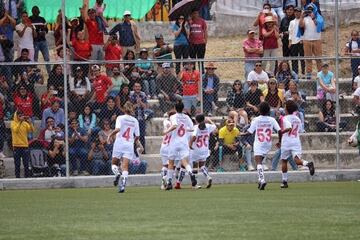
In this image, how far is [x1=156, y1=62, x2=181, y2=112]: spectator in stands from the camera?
29172mm

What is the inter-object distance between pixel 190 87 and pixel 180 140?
7.62ft

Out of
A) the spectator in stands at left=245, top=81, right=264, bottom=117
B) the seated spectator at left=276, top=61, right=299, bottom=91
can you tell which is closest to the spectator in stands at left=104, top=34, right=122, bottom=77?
the spectator in stands at left=245, top=81, right=264, bottom=117

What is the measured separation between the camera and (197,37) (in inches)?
1227

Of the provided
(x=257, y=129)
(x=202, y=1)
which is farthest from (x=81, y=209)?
(x=202, y=1)

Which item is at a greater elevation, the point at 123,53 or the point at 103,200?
the point at 123,53

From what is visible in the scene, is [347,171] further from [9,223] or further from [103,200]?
[9,223]

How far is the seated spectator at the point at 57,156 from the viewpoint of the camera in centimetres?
2848

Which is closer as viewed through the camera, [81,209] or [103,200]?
[81,209]

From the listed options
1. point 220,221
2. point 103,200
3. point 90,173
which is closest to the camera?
point 220,221

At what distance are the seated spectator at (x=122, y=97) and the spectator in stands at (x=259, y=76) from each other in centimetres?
304

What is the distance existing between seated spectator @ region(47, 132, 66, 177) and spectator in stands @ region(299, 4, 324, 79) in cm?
689

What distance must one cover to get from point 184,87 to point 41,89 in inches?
137

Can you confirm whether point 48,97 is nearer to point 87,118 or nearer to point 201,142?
point 87,118

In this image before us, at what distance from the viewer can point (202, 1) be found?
33562mm
